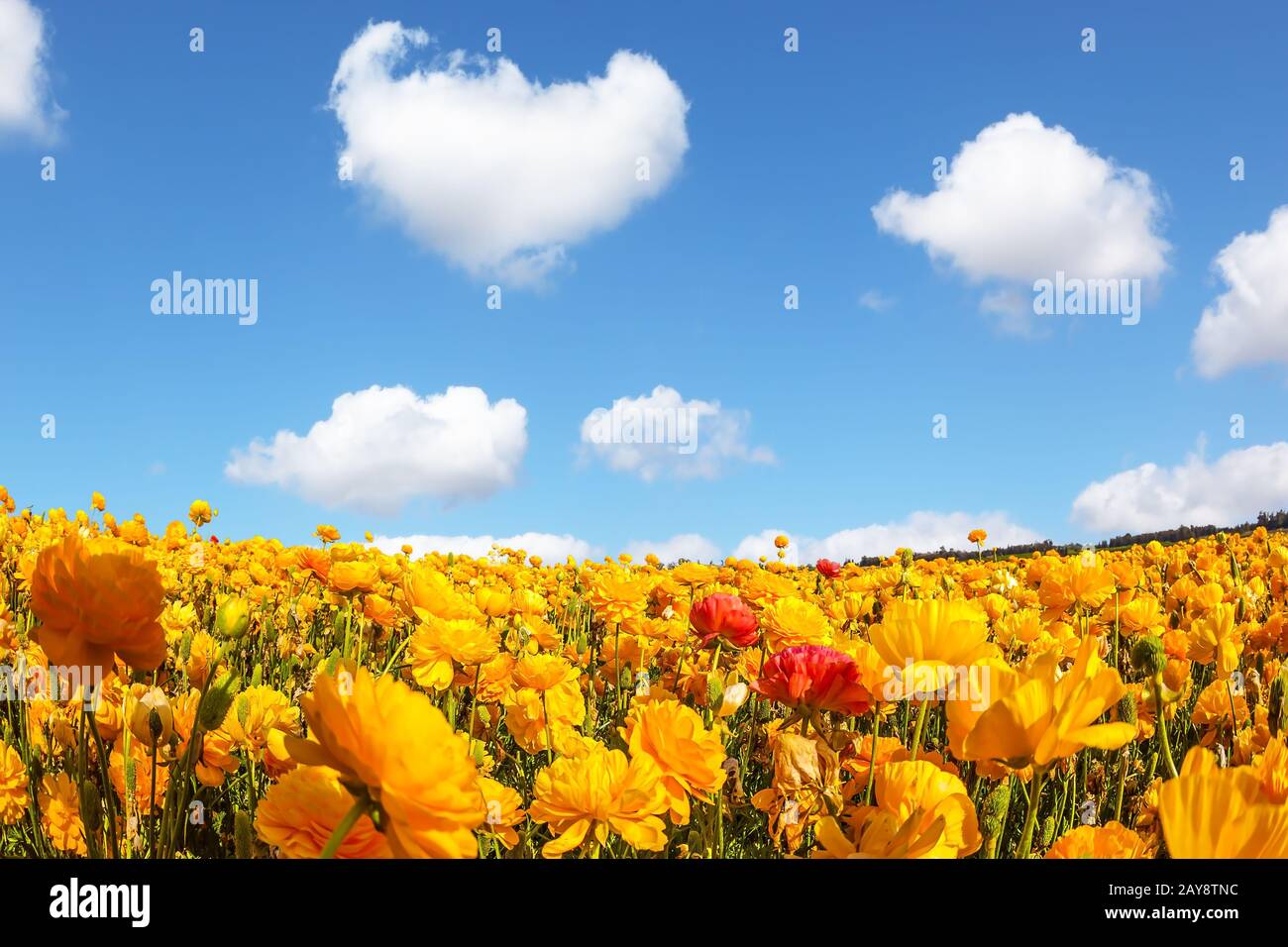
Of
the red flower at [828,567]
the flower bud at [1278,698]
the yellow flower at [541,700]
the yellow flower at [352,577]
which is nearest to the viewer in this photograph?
the flower bud at [1278,698]

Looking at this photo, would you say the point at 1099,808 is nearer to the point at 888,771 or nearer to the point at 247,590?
the point at 888,771

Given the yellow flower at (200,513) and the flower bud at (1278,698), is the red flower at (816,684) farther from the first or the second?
the yellow flower at (200,513)

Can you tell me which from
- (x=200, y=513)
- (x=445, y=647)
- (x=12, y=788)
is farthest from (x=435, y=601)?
(x=200, y=513)

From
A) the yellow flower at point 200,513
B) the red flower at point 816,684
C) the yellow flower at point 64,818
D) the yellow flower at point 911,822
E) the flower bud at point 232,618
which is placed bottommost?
the yellow flower at point 64,818

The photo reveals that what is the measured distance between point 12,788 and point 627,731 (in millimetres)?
1376

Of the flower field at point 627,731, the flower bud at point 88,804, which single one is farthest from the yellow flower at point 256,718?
the flower bud at point 88,804

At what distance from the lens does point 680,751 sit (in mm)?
1283

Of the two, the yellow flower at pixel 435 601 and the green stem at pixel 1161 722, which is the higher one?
the yellow flower at pixel 435 601

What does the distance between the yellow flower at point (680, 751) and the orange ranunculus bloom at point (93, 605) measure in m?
0.73

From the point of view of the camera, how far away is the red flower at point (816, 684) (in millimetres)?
1381

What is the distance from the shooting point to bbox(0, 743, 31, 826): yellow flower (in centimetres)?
169

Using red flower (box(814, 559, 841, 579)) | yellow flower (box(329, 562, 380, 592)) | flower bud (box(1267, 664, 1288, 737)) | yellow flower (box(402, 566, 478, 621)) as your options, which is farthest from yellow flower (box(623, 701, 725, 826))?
red flower (box(814, 559, 841, 579))

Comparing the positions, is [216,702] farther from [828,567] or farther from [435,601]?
[828,567]
